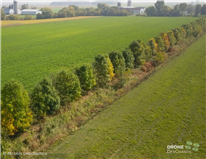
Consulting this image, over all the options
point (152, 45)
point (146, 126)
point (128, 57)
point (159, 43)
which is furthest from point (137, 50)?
point (146, 126)

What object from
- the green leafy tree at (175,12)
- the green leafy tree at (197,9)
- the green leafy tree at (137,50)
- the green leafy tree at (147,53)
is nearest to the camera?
the green leafy tree at (137,50)

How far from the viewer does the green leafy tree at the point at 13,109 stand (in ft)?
56.5

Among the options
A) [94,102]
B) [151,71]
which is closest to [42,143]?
[94,102]

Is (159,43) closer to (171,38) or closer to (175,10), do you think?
(171,38)

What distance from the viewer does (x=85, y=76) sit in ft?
83.9

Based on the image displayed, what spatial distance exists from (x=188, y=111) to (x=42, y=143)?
1596 centimetres

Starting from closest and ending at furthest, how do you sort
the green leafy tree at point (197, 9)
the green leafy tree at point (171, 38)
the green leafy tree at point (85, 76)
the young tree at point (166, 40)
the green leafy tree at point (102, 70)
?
the green leafy tree at point (85, 76)
the green leafy tree at point (102, 70)
the young tree at point (166, 40)
the green leafy tree at point (171, 38)
the green leafy tree at point (197, 9)

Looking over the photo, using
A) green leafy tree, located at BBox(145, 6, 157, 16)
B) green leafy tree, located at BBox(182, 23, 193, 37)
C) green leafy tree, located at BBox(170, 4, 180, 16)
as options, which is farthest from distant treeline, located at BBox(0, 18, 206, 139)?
green leafy tree, located at BBox(145, 6, 157, 16)

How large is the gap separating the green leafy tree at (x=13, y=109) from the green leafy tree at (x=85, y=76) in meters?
8.60

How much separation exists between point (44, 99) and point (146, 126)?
10656 mm

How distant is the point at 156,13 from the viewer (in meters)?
153

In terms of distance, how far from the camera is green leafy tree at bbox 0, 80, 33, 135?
56.5 feet

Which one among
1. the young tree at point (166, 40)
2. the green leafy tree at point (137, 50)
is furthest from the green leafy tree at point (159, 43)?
the green leafy tree at point (137, 50)

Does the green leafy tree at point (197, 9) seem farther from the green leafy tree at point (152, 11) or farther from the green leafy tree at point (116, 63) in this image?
the green leafy tree at point (116, 63)
